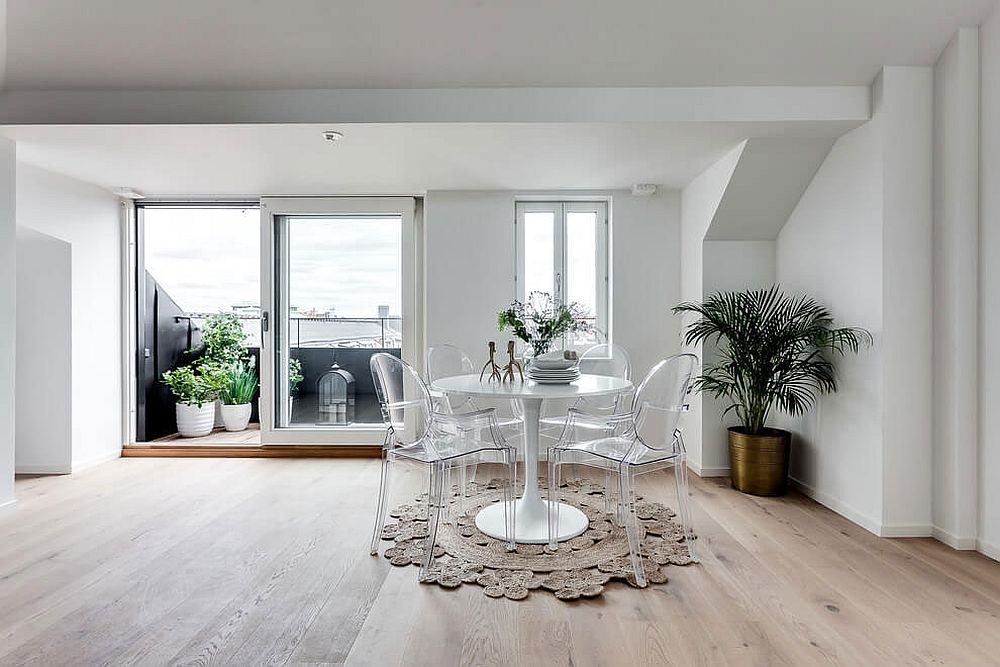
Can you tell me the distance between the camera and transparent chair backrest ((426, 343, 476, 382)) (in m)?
3.80

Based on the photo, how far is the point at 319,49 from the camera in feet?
9.18

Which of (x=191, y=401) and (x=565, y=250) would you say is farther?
(x=191, y=401)

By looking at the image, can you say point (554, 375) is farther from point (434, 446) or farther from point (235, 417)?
point (235, 417)

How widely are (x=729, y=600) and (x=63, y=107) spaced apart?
4012 mm

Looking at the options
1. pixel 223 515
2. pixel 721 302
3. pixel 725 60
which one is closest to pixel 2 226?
pixel 223 515

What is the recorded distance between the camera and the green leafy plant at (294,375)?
4.88m

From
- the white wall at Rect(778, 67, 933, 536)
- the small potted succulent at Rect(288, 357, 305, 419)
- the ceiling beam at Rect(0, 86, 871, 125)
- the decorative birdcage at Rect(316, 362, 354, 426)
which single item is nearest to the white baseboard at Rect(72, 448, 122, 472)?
the small potted succulent at Rect(288, 357, 305, 419)

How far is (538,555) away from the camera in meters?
2.65

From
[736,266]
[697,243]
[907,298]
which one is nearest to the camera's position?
[907,298]

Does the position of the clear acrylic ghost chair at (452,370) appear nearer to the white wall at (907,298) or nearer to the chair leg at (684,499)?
the chair leg at (684,499)

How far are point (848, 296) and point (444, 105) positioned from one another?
2.45 meters

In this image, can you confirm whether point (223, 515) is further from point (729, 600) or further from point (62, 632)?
point (729, 600)

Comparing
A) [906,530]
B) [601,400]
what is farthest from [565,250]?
[906,530]

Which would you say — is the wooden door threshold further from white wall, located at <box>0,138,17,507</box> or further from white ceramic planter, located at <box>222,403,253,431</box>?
white wall, located at <box>0,138,17,507</box>
